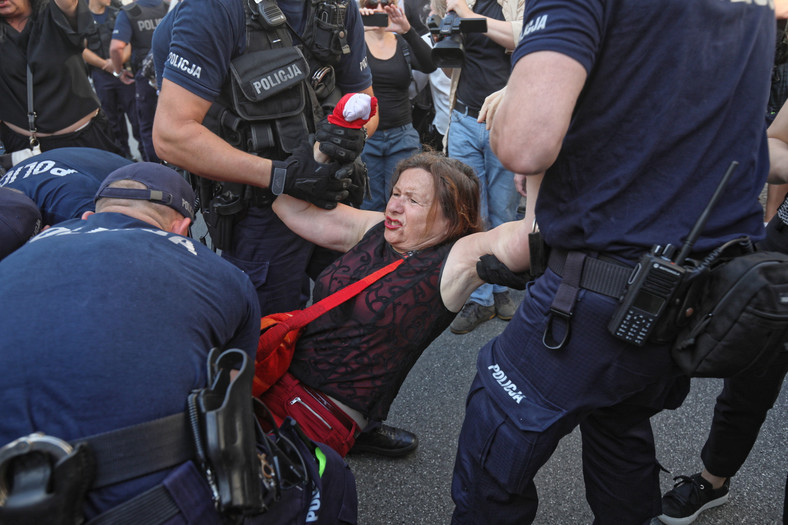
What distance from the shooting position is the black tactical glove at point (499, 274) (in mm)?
1639

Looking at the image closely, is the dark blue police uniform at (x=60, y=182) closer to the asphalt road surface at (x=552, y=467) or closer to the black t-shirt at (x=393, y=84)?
the asphalt road surface at (x=552, y=467)

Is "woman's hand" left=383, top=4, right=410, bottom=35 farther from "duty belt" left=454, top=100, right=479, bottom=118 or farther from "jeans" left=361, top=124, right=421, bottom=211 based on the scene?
"duty belt" left=454, top=100, right=479, bottom=118

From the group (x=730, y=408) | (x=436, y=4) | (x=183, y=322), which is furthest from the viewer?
(x=436, y=4)

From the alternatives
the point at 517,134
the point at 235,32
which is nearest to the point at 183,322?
the point at 517,134

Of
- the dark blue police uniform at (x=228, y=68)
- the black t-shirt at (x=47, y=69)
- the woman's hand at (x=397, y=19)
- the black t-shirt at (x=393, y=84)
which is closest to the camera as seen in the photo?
the dark blue police uniform at (x=228, y=68)

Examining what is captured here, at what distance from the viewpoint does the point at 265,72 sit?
204cm

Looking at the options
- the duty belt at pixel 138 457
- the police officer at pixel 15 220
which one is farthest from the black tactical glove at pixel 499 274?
the police officer at pixel 15 220

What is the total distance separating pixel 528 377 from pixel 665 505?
3.84ft

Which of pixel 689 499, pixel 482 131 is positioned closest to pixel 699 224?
pixel 689 499

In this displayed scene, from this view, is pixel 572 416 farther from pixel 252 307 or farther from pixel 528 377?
pixel 252 307

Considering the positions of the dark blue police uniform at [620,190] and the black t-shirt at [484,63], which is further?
the black t-shirt at [484,63]

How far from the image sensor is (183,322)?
117 centimetres

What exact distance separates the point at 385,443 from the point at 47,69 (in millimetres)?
2846

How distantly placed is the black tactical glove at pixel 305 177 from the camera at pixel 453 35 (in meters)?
1.40
